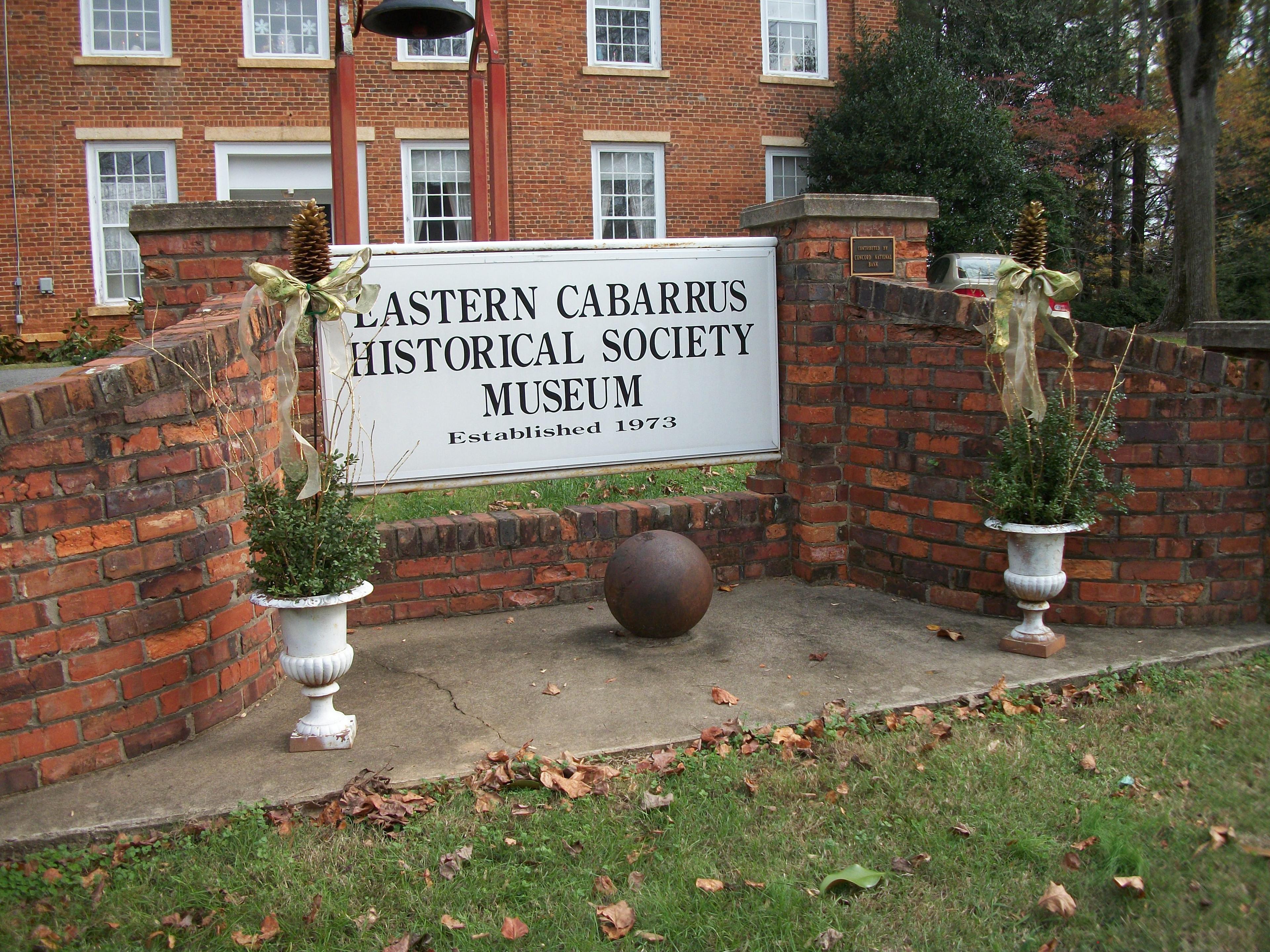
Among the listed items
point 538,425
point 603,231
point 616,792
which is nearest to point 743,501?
point 538,425

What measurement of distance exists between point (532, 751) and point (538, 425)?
80.6 inches

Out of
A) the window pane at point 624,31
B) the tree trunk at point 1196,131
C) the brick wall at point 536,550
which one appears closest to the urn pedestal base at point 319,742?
the brick wall at point 536,550

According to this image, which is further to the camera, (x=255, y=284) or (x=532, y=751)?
(x=255, y=284)

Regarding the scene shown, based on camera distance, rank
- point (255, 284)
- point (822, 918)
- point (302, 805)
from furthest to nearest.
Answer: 1. point (255, 284)
2. point (302, 805)
3. point (822, 918)

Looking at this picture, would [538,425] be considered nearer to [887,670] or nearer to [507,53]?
[887,670]

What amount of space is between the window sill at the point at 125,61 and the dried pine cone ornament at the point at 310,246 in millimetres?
14817

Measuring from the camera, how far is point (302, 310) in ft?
11.5

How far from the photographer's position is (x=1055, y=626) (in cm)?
465

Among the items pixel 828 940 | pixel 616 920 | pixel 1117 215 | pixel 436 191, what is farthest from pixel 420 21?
pixel 1117 215

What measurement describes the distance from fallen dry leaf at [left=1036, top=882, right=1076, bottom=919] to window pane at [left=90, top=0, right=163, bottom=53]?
697 inches

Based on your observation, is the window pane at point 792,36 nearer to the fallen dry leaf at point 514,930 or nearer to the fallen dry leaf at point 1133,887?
the fallen dry leaf at point 1133,887

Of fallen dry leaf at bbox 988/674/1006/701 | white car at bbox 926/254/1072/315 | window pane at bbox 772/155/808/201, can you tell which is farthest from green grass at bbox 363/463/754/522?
window pane at bbox 772/155/808/201

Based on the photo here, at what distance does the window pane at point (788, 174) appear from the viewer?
19.1 meters

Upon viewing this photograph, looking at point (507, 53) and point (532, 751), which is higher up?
point (507, 53)
